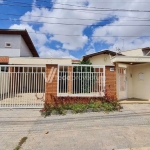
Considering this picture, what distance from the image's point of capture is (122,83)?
38.8 feet

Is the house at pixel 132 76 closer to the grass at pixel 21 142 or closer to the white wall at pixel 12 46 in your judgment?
the grass at pixel 21 142

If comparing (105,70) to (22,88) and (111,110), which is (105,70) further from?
(22,88)

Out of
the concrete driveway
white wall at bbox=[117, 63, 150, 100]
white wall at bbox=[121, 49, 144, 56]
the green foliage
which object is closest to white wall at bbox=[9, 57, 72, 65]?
white wall at bbox=[117, 63, 150, 100]

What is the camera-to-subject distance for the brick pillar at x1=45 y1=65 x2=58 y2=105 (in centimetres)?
900

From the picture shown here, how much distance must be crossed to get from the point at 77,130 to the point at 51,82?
3789 millimetres

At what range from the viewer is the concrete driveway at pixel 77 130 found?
4.63 metres

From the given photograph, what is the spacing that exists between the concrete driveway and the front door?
3.27 meters

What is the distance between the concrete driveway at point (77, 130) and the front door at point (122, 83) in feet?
10.7

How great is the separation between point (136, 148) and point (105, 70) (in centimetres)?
554

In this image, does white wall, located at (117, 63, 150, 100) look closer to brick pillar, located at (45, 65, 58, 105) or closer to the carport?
the carport

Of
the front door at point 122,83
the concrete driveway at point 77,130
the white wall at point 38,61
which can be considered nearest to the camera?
the concrete driveway at point 77,130

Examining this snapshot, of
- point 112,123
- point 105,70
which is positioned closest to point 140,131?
point 112,123

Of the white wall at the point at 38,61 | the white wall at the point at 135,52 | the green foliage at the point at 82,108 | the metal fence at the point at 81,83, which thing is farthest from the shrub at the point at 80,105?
the white wall at the point at 135,52

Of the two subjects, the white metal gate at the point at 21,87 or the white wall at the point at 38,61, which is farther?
the white wall at the point at 38,61
